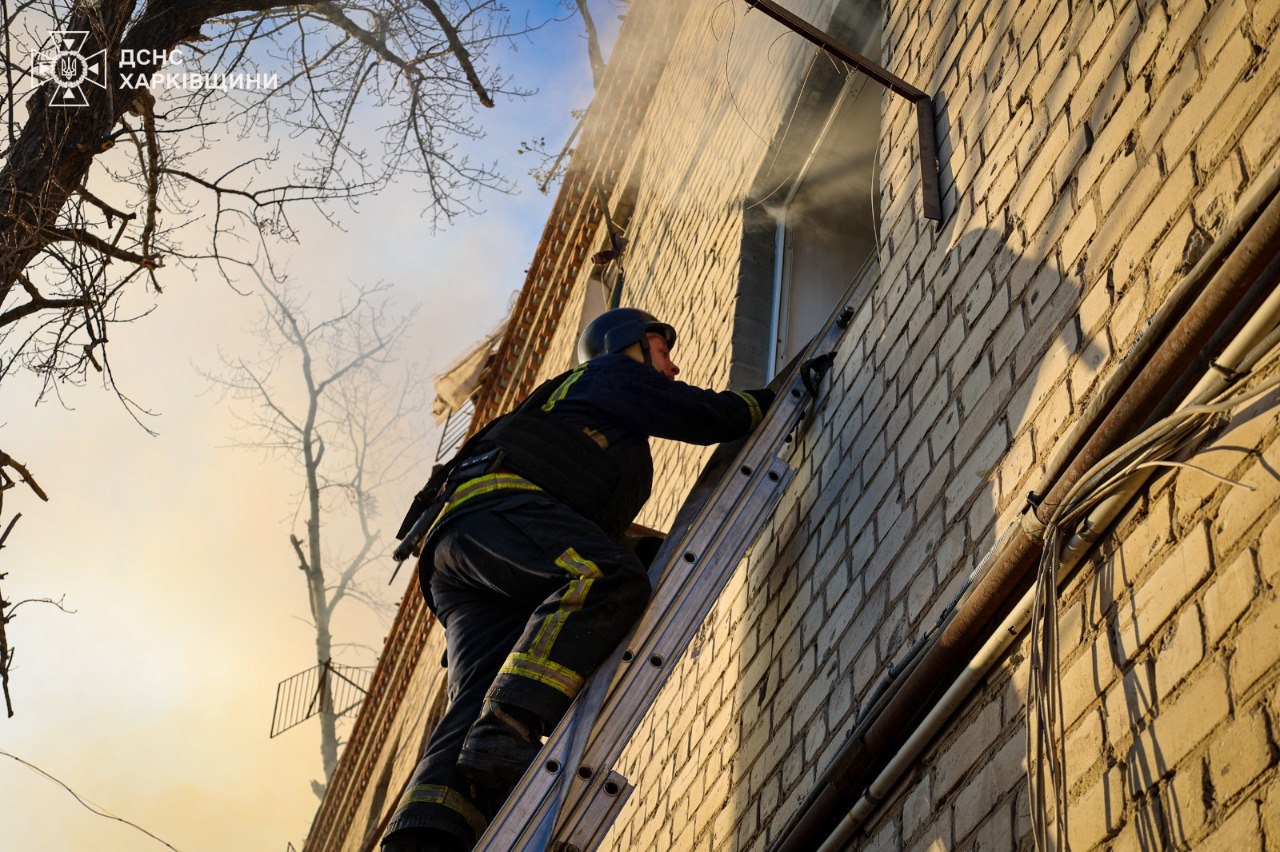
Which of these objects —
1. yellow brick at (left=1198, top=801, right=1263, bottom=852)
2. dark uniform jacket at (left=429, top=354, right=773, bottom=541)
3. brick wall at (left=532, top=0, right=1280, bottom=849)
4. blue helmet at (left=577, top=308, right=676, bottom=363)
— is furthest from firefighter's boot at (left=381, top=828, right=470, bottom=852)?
yellow brick at (left=1198, top=801, right=1263, bottom=852)

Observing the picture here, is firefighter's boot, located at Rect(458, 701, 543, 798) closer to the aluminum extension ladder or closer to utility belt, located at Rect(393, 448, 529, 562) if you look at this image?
the aluminum extension ladder

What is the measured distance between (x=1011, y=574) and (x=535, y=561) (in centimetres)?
159

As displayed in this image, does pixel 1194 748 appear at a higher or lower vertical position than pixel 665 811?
lower

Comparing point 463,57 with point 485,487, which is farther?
point 463,57

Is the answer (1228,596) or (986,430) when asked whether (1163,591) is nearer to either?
(1228,596)

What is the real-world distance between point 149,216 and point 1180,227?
4.94 meters

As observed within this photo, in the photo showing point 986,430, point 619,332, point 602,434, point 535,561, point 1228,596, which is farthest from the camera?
point 619,332

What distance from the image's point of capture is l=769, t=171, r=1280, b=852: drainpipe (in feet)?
6.09

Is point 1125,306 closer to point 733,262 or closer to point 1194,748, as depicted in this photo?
point 1194,748

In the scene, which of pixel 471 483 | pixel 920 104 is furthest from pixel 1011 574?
pixel 471 483

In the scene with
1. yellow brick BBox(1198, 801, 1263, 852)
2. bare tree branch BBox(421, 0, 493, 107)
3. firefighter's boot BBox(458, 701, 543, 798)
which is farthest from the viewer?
bare tree branch BBox(421, 0, 493, 107)

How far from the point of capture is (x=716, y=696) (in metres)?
3.92

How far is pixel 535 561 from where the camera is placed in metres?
3.47

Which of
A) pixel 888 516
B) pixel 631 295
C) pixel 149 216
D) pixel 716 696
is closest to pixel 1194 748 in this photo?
pixel 888 516
